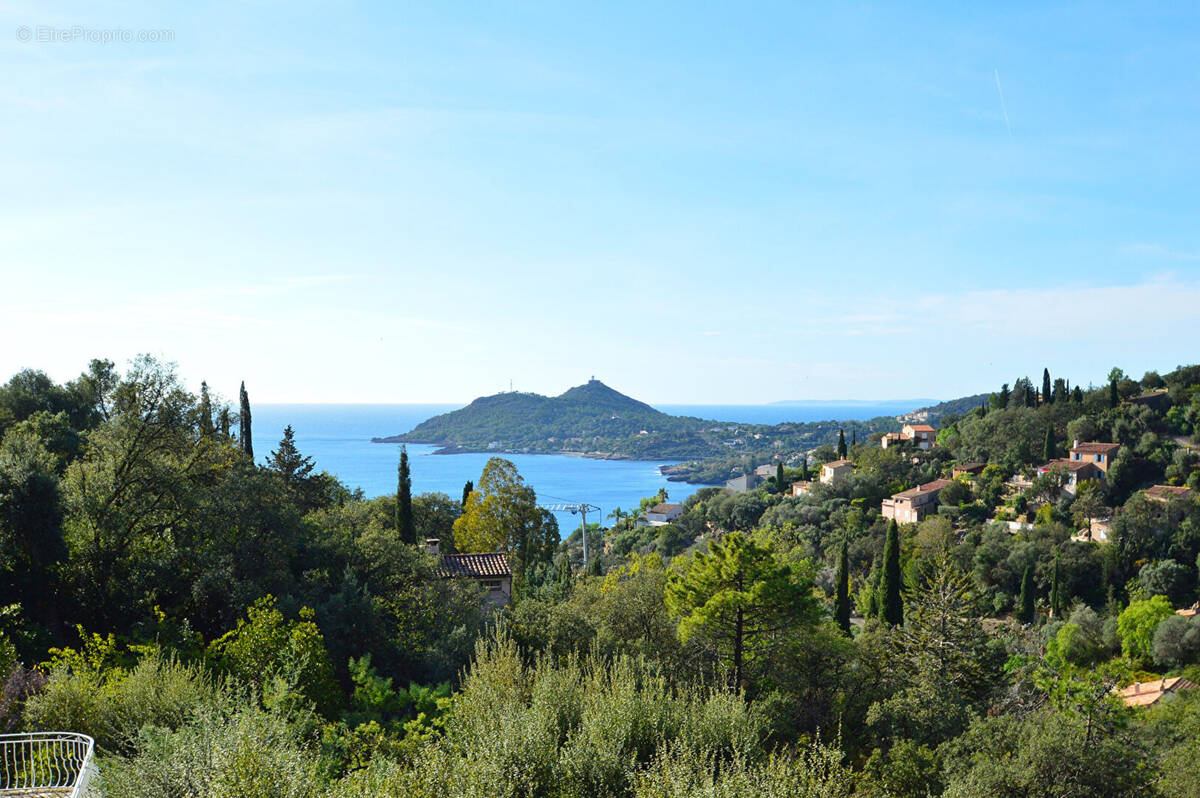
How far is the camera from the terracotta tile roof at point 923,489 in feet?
176

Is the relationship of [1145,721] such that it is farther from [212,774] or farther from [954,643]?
[212,774]

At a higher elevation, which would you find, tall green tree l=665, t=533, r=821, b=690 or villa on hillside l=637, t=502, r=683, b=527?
tall green tree l=665, t=533, r=821, b=690

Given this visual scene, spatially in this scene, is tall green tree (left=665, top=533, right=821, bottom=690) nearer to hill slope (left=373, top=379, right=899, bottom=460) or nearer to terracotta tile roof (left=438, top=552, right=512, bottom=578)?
Answer: terracotta tile roof (left=438, top=552, right=512, bottom=578)

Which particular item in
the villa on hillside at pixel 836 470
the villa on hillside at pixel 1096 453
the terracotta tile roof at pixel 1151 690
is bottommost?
the terracotta tile roof at pixel 1151 690

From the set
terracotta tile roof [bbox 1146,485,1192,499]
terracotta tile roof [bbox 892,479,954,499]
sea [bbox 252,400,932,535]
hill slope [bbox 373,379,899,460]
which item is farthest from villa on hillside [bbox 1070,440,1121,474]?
hill slope [bbox 373,379,899,460]

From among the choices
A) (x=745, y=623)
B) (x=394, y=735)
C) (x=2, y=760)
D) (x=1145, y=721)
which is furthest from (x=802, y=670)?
(x=2, y=760)

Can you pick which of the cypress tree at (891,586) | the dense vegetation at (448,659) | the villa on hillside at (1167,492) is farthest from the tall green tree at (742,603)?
the villa on hillside at (1167,492)

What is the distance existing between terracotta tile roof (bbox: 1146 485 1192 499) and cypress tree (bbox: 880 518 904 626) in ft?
78.3

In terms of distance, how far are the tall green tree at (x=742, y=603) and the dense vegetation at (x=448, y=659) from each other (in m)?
0.07

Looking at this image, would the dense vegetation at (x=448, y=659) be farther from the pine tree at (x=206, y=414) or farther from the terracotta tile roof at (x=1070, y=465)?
the terracotta tile roof at (x=1070, y=465)

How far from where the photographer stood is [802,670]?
15727 millimetres

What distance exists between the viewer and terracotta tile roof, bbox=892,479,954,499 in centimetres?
5375

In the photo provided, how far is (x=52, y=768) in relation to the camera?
7633 mm

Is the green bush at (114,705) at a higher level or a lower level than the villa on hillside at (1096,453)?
higher
